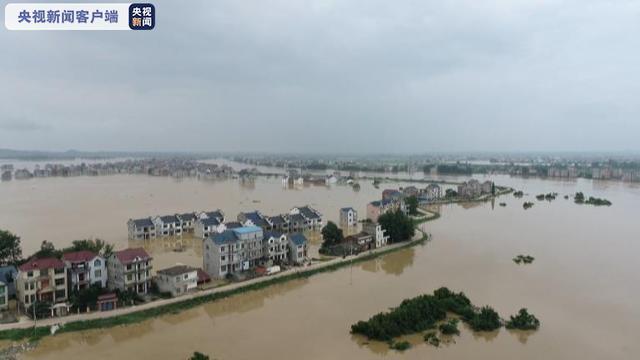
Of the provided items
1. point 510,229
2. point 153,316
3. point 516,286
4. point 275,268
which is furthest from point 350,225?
point 153,316

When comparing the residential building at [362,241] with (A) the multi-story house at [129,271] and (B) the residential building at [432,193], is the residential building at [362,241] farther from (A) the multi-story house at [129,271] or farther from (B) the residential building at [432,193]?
(B) the residential building at [432,193]

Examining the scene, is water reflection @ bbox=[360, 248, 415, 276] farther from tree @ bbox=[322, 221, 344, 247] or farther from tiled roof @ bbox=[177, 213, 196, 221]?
tiled roof @ bbox=[177, 213, 196, 221]

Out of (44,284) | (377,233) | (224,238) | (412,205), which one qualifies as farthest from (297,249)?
(412,205)

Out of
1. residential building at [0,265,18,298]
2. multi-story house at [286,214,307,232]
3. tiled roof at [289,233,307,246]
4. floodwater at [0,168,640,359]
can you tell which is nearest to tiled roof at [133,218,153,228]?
floodwater at [0,168,640,359]

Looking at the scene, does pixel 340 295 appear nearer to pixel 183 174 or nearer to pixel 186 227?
pixel 186 227

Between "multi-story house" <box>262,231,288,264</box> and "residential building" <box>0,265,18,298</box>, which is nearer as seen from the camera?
"residential building" <box>0,265,18,298</box>

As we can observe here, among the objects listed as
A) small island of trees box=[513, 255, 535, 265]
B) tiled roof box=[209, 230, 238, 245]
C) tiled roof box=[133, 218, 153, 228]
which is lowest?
small island of trees box=[513, 255, 535, 265]
